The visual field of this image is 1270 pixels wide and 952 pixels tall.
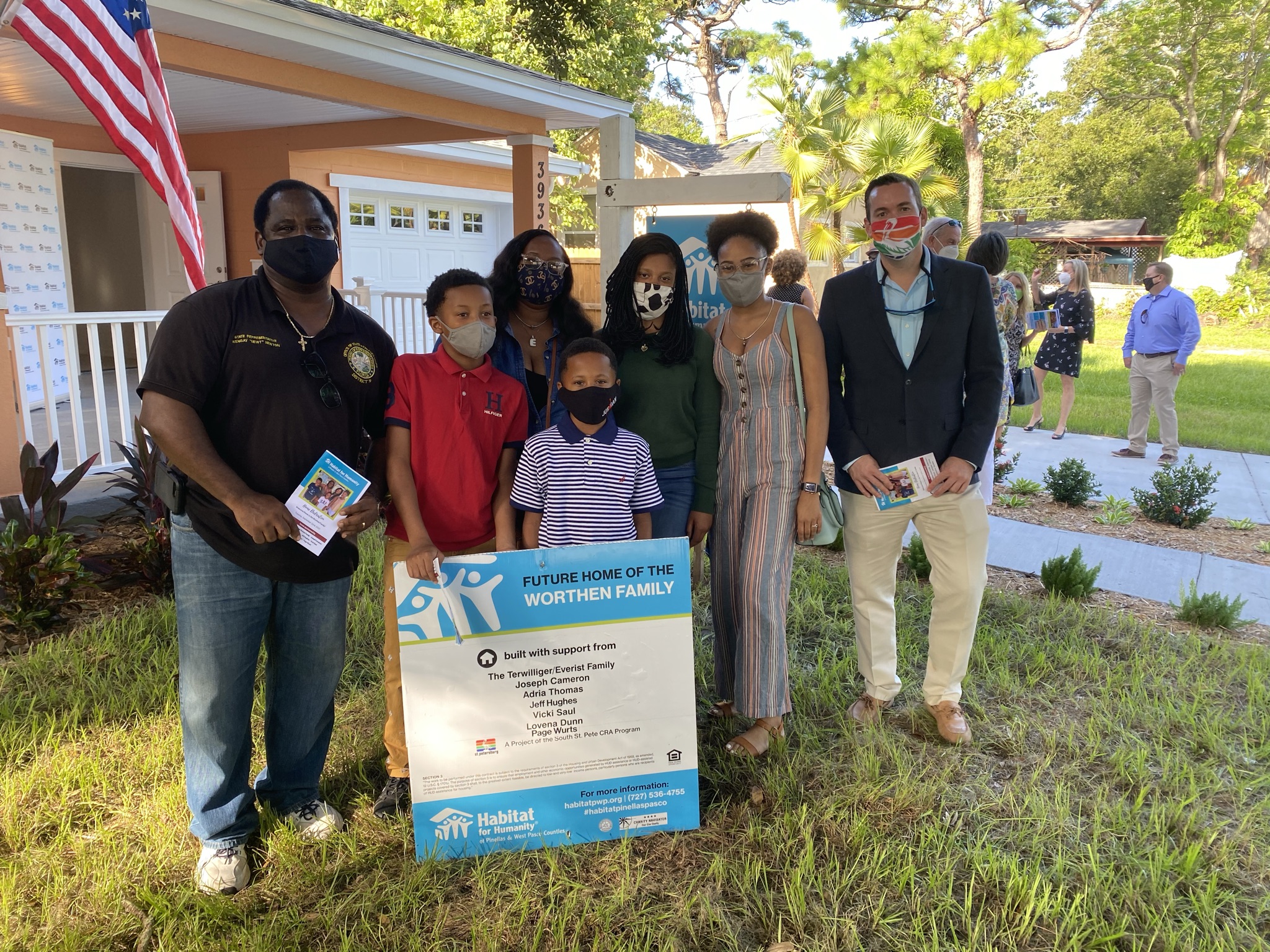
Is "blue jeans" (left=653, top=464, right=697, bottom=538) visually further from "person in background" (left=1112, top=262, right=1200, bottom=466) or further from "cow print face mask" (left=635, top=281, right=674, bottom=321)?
"person in background" (left=1112, top=262, right=1200, bottom=466)

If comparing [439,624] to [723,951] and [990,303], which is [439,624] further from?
[990,303]

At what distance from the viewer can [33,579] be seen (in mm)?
4543

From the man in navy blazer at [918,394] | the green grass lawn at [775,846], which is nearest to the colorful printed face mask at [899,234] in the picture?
the man in navy blazer at [918,394]

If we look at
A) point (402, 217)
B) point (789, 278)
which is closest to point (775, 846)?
point (789, 278)

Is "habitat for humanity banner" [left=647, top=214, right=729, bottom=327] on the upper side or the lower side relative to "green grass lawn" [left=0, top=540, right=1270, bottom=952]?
upper

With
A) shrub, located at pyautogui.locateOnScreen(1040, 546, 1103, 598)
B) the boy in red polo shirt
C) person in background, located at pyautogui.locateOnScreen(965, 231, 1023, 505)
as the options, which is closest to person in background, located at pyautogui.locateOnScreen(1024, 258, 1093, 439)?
person in background, located at pyautogui.locateOnScreen(965, 231, 1023, 505)

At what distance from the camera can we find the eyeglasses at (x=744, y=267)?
327cm

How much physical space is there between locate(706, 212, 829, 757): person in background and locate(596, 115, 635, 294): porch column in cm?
211

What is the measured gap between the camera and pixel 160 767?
3.29 metres

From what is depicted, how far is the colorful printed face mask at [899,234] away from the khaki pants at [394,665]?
1895 mm

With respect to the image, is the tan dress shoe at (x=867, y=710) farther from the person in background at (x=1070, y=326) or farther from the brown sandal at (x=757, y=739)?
the person in background at (x=1070, y=326)

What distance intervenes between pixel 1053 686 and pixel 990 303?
6.30 ft

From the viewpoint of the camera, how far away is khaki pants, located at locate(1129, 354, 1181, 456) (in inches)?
373

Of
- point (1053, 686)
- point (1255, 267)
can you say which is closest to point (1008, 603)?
point (1053, 686)
